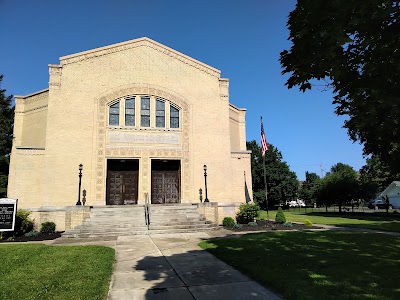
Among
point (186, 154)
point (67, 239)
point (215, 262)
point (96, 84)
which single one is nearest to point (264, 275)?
point (215, 262)

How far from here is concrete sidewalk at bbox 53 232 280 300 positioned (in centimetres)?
611

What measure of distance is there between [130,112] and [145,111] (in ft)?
3.60

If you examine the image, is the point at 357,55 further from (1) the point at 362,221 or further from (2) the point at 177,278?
(1) the point at 362,221

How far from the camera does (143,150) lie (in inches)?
882

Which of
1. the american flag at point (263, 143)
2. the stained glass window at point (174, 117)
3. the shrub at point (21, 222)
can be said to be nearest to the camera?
the shrub at point (21, 222)

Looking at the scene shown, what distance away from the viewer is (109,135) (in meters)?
22.1

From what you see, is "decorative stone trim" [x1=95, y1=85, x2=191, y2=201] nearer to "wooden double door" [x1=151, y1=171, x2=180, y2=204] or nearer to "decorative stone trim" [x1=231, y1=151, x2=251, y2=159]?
"wooden double door" [x1=151, y1=171, x2=180, y2=204]

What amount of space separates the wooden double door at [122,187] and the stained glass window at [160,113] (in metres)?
4.09

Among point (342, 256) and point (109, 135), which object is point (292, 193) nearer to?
point (109, 135)

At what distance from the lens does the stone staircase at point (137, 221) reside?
16.9 meters

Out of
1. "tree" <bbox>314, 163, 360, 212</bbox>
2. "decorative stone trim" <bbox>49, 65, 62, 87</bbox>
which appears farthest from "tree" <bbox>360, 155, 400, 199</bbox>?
"decorative stone trim" <bbox>49, 65, 62, 87</bbox>

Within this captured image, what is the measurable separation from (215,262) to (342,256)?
13.0 feet

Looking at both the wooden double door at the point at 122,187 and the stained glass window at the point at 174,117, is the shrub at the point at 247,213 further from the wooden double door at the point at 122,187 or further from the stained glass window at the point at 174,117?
the stained glass window at the point at 174,117

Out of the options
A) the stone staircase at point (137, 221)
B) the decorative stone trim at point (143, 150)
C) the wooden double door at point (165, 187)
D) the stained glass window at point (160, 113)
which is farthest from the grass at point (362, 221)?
the stained glass window at point (160, 113)
